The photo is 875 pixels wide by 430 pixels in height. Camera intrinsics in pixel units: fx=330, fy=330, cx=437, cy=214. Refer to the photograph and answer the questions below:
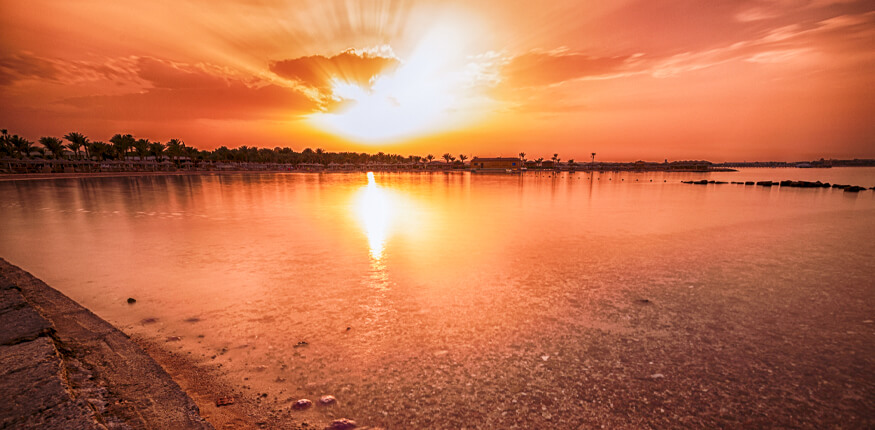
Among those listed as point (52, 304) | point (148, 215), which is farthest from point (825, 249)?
point (148, 215)

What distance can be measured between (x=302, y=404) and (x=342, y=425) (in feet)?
2.00

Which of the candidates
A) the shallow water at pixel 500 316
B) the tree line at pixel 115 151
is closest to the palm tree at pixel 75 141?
the tree line at pixel 115 151

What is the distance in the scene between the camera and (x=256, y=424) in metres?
3.39

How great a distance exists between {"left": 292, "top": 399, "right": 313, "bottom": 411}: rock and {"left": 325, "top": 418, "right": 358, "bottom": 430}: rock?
43cm

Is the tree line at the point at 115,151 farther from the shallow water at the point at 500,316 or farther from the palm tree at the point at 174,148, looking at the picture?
the shallow water at the point at 500,316

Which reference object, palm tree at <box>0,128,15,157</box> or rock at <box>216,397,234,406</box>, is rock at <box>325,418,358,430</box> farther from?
palm tree at <box>0,128,15,157</box>

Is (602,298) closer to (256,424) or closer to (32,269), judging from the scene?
(256,424)

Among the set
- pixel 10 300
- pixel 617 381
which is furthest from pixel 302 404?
pixel 10 300

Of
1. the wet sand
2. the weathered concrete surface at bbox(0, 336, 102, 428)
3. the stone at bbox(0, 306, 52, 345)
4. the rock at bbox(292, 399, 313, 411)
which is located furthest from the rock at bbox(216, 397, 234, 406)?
the stone at bbox(0, 306, 52, 345)

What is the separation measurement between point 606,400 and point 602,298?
3368 millimetres

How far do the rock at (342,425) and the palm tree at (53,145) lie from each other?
4565 inches

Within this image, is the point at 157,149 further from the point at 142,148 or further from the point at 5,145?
the point at 5,145

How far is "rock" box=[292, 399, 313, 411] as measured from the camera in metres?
3.67

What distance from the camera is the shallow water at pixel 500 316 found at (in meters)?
3.81
